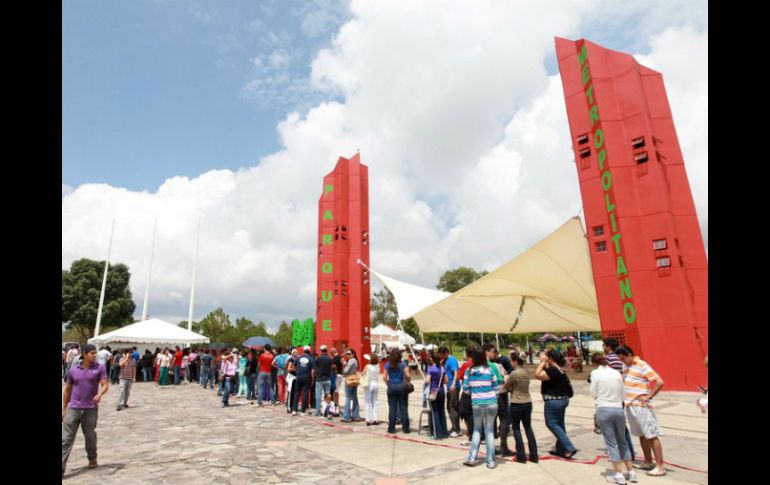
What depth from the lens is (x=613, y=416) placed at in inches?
210

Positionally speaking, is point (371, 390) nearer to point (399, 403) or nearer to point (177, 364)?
point (399, 403)

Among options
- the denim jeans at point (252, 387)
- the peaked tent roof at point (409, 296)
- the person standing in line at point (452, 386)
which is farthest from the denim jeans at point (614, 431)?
the peaked tent roof at point (409, 296)

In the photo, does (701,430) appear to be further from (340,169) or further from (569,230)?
(340,169)

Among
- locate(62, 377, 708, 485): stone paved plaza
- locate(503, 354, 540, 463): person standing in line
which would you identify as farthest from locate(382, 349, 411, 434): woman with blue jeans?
locate(503, 354, 540, 463): person standing in line

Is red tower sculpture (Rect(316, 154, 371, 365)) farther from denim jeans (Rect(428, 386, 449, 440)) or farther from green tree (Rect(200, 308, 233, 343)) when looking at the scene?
green tree (Rect(200, 308, 233, 343))

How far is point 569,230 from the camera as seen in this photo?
1742 centimetres

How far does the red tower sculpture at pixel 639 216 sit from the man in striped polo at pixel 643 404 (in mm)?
9079

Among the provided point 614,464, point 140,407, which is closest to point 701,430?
point 614,464

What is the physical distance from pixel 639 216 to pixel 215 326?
47.1 metres

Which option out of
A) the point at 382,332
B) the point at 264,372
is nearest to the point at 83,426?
the point at 264,372

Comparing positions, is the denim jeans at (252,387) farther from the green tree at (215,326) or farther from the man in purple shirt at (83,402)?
the green tree at (215,326)

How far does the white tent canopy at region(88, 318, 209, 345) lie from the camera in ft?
70.2

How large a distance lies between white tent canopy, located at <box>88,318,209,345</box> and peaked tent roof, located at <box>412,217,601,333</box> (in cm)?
1254
